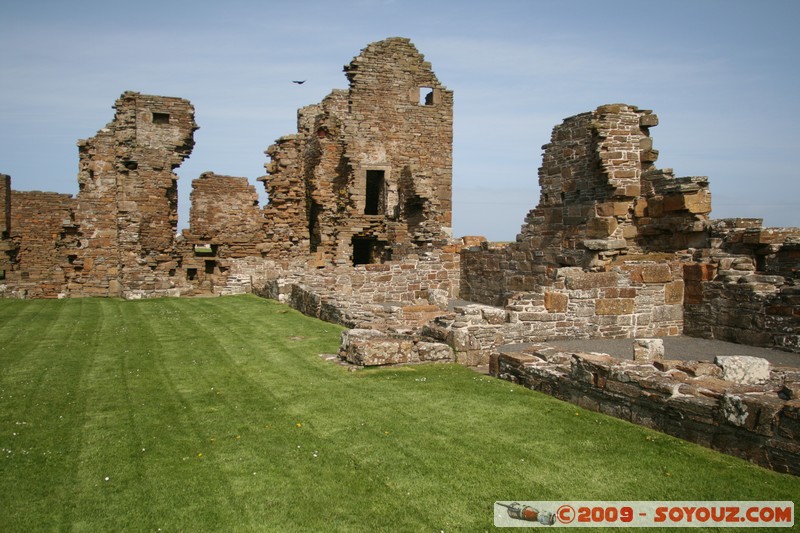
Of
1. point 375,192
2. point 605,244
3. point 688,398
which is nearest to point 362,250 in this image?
point 375,192

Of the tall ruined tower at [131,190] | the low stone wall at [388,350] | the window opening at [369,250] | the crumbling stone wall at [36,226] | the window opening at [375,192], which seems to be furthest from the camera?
the crumbling stone wall at [36,226]

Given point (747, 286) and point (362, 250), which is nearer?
point (747, 286)

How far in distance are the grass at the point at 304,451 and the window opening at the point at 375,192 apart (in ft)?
63.3

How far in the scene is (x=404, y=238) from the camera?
25.3m

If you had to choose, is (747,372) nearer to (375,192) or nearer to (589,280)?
(589,280)

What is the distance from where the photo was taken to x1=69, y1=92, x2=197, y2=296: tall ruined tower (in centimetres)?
2366

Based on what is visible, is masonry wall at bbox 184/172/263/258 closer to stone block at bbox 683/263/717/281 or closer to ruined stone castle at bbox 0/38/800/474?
ruined stone castle at bbox 0/38/800/474

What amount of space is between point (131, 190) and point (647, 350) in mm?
21103

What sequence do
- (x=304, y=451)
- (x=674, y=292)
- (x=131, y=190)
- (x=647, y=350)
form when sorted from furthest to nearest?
(x=131, y=190)
(x=674, y=292)
(x=647, y=350)
(x=304, y=451)

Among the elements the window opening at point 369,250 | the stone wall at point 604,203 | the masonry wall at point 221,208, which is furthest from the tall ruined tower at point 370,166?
the stone wall at point 604,203

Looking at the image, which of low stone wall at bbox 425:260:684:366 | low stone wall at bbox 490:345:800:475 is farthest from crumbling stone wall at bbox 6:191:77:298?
low stone wall at bbox 490:345:800:475

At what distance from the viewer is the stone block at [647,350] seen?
334 inches

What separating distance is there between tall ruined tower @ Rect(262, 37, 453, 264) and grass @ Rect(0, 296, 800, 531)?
14.4 m

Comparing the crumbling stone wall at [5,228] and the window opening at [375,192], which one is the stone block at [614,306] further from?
the crumbling stone wall at [5,228]
